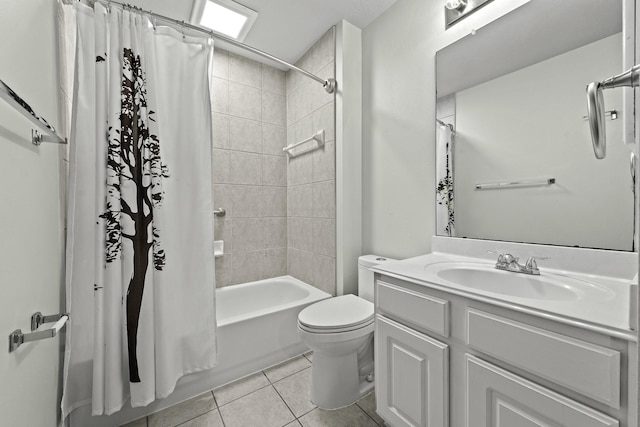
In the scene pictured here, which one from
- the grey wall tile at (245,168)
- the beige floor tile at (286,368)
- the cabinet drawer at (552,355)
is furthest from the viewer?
the grey wall tile at (245,168)

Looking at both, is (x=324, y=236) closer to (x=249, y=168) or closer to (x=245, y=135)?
(x=249, y=168)

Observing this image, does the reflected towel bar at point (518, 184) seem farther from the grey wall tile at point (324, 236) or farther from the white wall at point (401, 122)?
the grey wall tile at point (324, 236)

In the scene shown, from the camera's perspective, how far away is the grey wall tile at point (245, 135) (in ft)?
7.61

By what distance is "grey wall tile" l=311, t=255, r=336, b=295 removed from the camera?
2.03 metres

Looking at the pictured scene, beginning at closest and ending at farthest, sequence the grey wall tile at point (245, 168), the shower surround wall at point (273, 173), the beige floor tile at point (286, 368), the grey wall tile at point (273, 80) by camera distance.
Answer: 1. the beige floor tile at point (286, 368)
2. the shower surround wall at point (273, 173)
3. the grey wall tile at point (245, 168)
4. the grey wall tile at point (273, 80)

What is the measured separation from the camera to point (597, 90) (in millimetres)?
660

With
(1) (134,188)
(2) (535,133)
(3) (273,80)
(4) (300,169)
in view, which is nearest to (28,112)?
(1) (134,188)

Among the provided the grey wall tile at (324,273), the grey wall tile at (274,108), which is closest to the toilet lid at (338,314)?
the grey wall tile at (324,273)

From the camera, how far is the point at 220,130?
7.41ft

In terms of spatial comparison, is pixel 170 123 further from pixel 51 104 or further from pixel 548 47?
pixel 548 47

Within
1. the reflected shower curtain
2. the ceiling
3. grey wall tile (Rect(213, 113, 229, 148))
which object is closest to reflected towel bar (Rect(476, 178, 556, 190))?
the reflected shower curtain

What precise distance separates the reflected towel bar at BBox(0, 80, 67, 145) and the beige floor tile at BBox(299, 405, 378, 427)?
1549 millimetres

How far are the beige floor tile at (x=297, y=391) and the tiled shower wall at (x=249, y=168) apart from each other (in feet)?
3.39

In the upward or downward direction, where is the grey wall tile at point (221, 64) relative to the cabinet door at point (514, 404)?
upward
